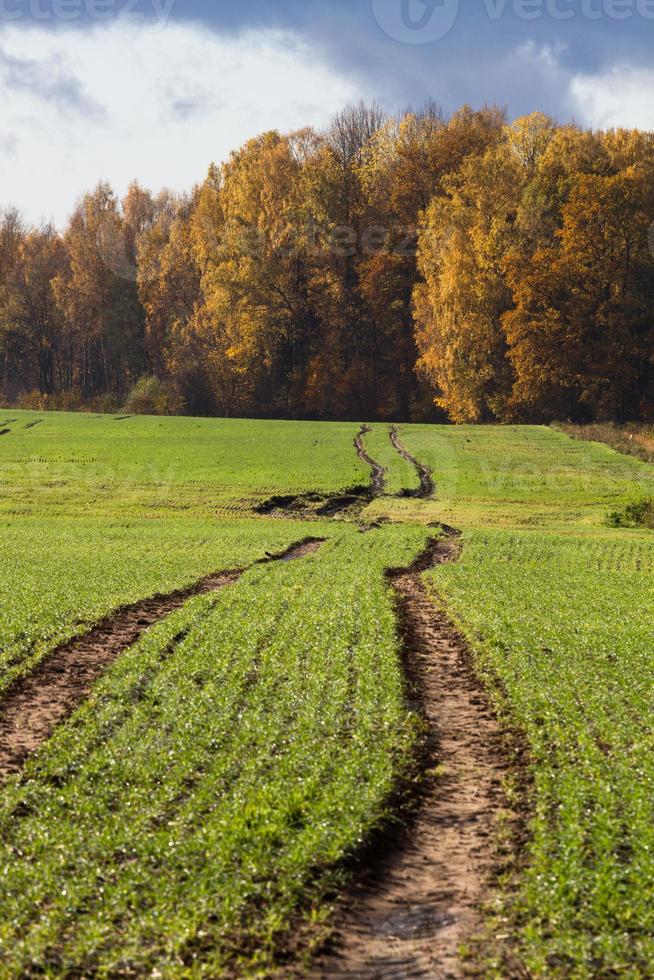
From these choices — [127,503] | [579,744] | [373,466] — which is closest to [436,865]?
[579,744]

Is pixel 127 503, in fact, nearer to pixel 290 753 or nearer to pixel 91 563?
pixel 91 563

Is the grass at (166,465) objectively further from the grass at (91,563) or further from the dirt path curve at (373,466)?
the grass at (91,563)

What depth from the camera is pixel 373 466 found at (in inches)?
2103

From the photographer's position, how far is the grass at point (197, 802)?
24.8ft

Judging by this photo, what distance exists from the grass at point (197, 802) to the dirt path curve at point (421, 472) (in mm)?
30248

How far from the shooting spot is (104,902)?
798 cm

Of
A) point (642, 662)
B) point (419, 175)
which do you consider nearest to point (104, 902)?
point (642, 662)

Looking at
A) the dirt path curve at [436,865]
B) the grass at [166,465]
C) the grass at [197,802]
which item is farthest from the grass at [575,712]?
the grass at [166,465]

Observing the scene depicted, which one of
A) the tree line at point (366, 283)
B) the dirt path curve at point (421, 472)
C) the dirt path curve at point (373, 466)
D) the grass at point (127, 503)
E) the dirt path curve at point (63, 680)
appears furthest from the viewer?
the tree line at point (366, 283)

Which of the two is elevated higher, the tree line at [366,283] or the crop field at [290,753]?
the tree line at [366,283]

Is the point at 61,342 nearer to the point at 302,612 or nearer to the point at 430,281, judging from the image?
the point at 430,281

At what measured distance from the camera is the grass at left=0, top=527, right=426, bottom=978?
7.57 metres

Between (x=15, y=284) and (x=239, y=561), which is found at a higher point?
(x=15, y=284)

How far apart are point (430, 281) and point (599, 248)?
50.7 feet
